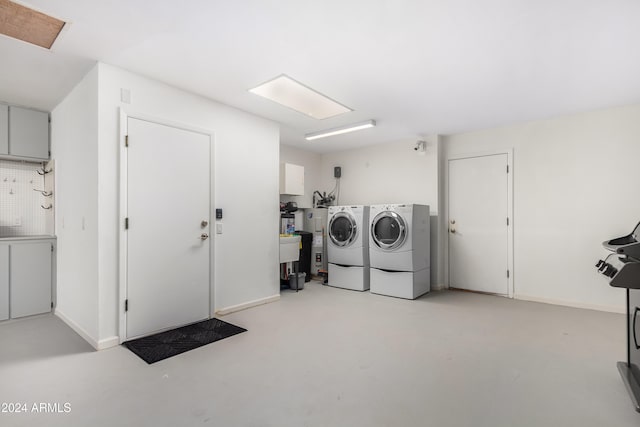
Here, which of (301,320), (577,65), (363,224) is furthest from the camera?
(363,224)

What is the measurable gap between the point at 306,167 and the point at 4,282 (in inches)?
173

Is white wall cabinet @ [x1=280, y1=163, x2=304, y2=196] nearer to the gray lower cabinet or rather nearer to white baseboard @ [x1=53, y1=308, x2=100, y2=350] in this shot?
white baseboard @ [x1=53, y1=308, x2=100, y2=350]

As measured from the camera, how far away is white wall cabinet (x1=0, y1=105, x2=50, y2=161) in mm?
3504

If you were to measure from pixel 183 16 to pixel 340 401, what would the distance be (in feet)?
8.56

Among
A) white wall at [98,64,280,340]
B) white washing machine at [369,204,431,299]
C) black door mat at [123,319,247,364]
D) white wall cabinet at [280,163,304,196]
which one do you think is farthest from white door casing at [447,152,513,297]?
black door mat at [123,319,247,364]

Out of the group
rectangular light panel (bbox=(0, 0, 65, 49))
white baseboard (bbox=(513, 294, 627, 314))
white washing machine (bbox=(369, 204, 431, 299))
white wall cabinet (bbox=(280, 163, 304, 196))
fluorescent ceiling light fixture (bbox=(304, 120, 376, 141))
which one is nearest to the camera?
rectangular light panel (bbox=(0, 0, 65, 49))

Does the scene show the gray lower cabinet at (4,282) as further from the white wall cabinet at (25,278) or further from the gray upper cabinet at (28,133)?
the gray upper cabinet at (28,133)

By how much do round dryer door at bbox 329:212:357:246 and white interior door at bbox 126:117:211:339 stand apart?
2.23m

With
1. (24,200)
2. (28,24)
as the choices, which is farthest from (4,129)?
(28,24)

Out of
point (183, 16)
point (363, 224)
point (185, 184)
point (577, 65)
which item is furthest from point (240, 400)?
point (577, 65)

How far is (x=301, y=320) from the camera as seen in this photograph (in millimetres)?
3404

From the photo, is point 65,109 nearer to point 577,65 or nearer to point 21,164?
point 21,164

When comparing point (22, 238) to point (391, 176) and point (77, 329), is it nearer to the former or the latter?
point (77, 329)

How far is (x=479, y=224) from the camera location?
15.3 feet
